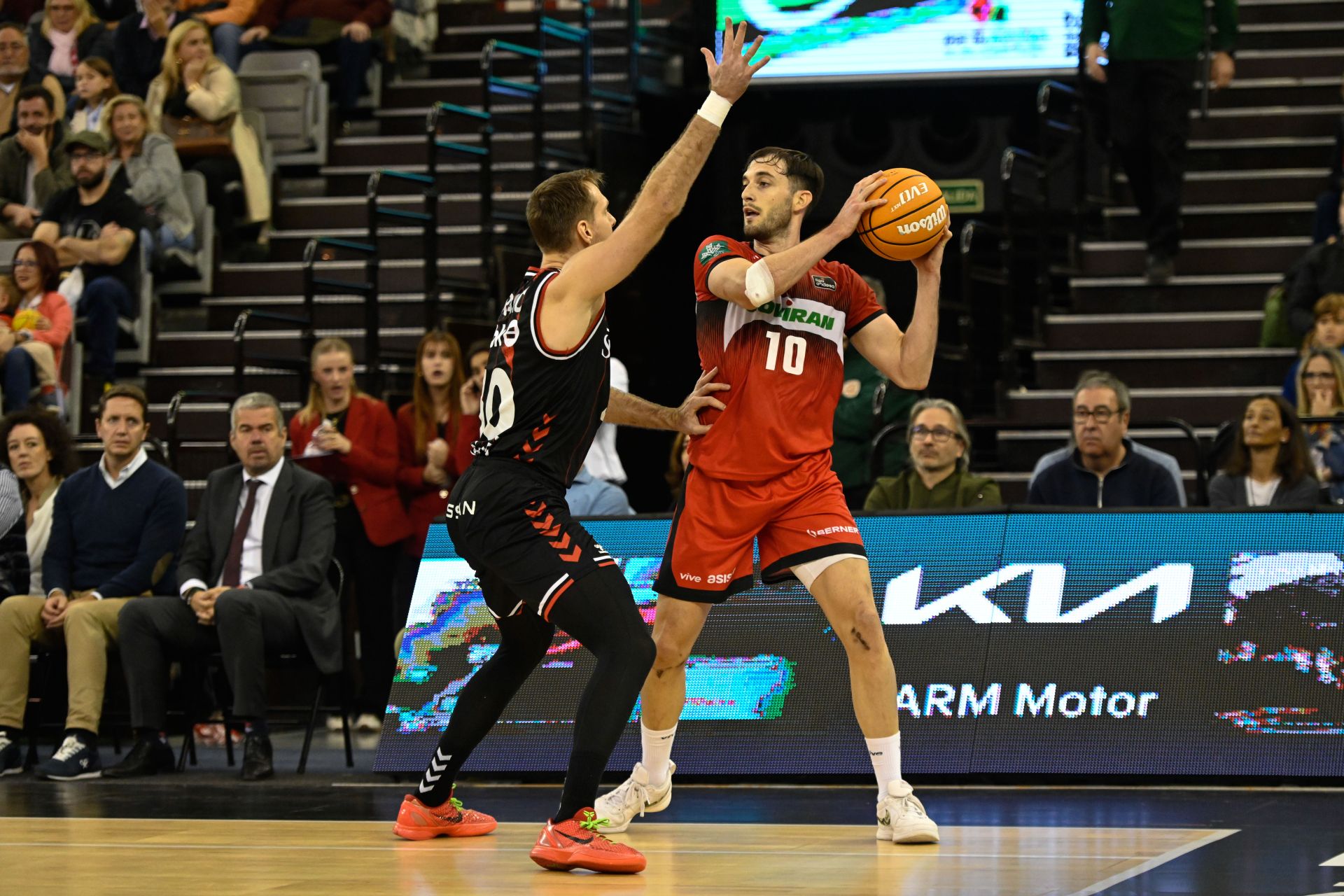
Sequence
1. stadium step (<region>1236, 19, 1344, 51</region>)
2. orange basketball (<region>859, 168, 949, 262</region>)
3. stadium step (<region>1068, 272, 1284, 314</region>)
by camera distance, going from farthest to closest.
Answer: stadium step (<region>1236, 19, 1344, 51</region>)
stadium step (<region>1068, 272, 1284, 314</region>)
orange basketball (<region>859, 168, 949, 262</region>)

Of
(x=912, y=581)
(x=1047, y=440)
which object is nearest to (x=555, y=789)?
(x=912, y=581)

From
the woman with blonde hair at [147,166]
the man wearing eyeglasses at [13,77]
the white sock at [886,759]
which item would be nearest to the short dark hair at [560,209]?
the white sock at [886,759]

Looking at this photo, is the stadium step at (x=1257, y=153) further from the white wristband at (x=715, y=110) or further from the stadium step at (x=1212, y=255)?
the white wristband at (x=715, y=110)

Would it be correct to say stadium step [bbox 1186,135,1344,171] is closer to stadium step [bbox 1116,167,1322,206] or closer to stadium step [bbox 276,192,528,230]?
stadium step [bbox 1116,167,1322,206]

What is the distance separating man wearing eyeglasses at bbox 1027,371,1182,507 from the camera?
8484 mm

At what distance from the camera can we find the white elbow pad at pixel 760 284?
5.57m

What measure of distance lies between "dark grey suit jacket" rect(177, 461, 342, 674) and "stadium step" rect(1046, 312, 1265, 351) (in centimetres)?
546

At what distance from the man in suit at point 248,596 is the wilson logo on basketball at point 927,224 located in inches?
159

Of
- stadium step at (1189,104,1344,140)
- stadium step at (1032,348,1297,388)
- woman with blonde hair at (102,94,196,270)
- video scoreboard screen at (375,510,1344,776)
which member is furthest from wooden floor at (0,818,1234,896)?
stadium step at (1189,104,1344,140)

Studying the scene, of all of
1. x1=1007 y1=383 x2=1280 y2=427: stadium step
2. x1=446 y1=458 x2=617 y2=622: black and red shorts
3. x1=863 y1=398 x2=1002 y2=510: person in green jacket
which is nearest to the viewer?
x1=446 y1=458 x2=617 y2=622: black and red shorts

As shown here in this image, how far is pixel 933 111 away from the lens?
14.4 m

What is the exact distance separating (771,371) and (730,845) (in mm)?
1475

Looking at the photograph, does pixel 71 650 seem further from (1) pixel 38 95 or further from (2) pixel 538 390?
(1) pixel 38 95

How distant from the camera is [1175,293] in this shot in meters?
12.3
